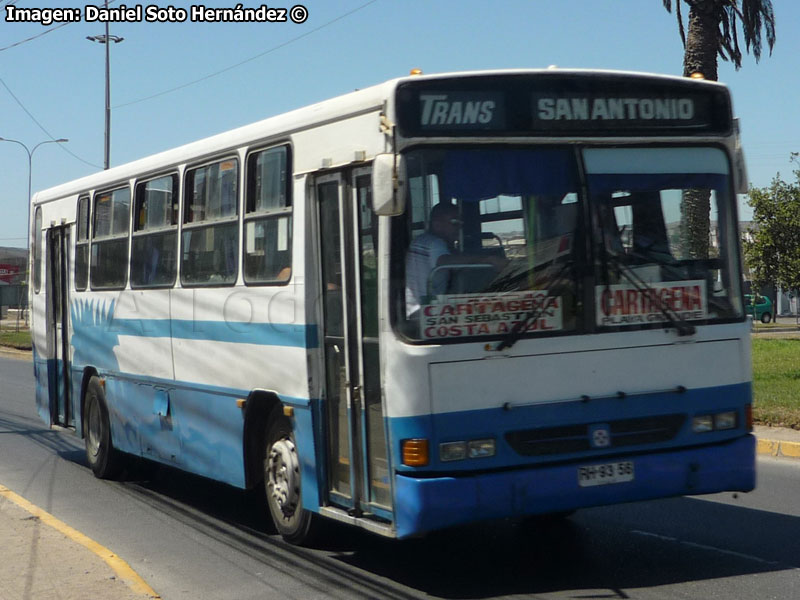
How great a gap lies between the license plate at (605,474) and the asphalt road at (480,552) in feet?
1.92

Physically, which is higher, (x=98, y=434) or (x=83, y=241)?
(x=83, y=241)

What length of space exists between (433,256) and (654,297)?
140 centimetres

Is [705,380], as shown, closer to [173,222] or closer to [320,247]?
[320,247]

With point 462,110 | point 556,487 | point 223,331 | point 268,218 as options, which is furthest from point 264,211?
point 556,487

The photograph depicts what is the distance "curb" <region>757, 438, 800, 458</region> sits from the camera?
11875mm

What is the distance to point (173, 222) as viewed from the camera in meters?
9.85

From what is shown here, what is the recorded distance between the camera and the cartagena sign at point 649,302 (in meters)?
6.80

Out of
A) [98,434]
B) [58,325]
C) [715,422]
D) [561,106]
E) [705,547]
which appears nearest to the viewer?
[561,106]

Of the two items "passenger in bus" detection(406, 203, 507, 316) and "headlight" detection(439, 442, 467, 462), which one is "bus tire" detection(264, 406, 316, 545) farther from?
"passenger in bus" detection(406, 203, 507, 316)

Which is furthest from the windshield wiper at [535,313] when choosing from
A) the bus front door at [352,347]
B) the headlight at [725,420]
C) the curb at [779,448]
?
the curb at [779,448]

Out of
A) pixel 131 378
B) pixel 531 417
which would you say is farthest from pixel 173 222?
pixel 531 417

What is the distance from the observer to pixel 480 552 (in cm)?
778

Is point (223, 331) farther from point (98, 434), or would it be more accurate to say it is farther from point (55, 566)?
point (98, 434)

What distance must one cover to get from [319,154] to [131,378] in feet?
14.0
